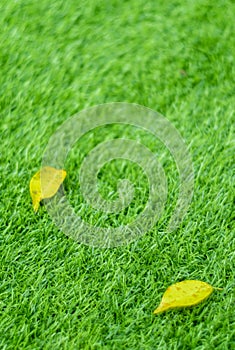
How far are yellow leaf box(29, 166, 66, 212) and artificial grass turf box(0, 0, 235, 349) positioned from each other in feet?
0.12

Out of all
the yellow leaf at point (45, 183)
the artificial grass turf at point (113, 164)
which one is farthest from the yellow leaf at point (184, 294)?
the yellow leaf at point (45, 183)

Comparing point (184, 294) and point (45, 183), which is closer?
point (184, 294)

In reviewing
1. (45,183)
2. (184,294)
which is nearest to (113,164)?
(45,183)

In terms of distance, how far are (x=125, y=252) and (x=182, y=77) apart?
107cm

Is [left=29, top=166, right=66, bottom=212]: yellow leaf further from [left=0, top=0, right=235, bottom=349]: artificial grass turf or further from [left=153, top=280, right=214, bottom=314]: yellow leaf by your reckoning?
[left=153, top=280, right=214, bottom=314]: yellow leaf

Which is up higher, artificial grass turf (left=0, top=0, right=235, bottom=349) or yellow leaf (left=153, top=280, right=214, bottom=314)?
artificial grass turf (left=0, top=0, right=235, bottom=349)

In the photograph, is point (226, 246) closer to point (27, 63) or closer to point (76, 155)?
point (76, 155)

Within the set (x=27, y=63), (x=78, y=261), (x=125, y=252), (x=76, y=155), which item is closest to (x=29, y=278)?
(x=78, y=261)

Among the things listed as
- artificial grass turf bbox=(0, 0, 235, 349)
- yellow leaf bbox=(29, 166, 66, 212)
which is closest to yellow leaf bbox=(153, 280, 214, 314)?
artificial grass turf bbox=(0, 0, 235, 349)

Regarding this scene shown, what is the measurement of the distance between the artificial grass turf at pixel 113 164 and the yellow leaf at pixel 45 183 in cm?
4

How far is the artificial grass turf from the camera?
81.0 inches

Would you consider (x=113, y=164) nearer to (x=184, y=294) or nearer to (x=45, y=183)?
(x=45, y=183)

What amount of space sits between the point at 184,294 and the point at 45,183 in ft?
2.37

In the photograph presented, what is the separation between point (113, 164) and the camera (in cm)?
262
